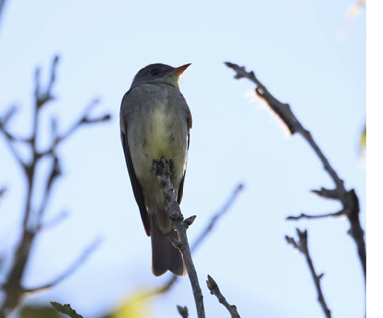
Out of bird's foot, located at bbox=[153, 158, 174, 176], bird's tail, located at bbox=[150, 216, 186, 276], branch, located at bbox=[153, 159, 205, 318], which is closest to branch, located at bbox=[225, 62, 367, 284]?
branch, located at bbox=[153, 159, 205, 318]

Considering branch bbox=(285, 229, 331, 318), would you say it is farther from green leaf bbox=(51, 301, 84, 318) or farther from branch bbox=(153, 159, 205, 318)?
green leaf bbox=(51, 301, 84, 318)

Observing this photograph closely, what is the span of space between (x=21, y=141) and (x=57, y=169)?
38 cm

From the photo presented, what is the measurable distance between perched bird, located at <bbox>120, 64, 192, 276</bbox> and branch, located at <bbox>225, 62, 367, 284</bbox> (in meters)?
4.01

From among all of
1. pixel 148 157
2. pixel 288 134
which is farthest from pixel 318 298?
pixel 148 157

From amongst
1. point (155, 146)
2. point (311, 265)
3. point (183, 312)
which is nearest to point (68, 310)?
point (183, 312)

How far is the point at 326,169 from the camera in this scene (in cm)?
125

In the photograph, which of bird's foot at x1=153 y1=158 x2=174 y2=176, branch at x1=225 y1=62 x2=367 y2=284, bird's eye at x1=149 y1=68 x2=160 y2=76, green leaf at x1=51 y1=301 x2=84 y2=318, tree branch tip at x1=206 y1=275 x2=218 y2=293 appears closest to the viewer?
branch at x1=225 y1=62 x2=367 y2=284

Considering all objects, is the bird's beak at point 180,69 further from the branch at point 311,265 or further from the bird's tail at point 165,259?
the branch at point 311,265

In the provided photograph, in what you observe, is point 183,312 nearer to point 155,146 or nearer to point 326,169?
point 326,169

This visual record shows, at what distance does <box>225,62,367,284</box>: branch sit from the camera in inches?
42.7

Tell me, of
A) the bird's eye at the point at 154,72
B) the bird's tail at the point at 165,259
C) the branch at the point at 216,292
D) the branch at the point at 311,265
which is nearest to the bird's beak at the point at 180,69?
the bird's eye at the point at 154,72

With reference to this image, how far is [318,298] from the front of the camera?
1.41 m

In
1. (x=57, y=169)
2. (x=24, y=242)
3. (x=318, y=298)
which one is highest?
(x=57, y=169)
